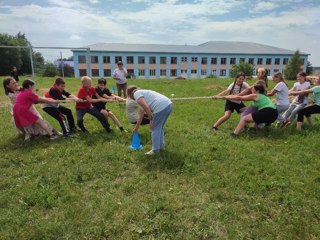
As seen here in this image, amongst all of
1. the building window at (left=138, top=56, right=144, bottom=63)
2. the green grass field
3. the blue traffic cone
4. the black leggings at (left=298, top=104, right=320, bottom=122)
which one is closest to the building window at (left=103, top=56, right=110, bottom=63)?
the building window at (left=138, top=56, right=144, bottom=63)

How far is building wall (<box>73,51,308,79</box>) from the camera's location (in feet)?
201

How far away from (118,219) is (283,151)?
4.00 metres

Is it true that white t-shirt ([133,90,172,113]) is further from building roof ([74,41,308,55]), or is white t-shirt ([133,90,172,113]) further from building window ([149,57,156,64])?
building window ([149,57,156,64])

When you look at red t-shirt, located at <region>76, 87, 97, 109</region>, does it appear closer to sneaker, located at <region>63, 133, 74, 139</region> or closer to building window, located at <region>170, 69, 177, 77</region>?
sneaker, located at <region>63, 133, 74, 139</region>

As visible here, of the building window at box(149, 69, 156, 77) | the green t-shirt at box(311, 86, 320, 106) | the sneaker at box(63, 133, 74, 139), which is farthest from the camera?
the building window at box(149, 69, 156, 77)

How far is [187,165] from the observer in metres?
4.94

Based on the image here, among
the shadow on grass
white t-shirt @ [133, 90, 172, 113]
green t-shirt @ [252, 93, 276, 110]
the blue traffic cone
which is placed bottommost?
the shadow on grass

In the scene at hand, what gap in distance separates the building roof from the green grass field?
58.1 meters

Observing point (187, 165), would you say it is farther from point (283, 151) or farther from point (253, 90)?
point (253, 90)

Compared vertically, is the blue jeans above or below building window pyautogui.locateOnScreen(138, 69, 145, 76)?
above

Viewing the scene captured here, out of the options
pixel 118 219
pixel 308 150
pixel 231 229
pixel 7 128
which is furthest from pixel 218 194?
pixel 7 128

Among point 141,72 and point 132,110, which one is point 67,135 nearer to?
point 132,110

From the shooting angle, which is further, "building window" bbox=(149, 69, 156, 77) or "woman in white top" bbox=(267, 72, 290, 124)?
"building window" bbox=(149, 69, 156, 77)

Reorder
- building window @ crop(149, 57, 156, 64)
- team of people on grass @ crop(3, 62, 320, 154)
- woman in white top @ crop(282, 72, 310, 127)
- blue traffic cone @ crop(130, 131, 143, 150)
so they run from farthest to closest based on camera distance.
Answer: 1. building window @ crop(149, 57, 156, 64)
2. woman in white top @ crop(282, 72, 310, 127)
3. blue traffic cone @ crop(130, 131, 143, 150)
4. team of people on grass @ crop(3, 62, 320, 154)
